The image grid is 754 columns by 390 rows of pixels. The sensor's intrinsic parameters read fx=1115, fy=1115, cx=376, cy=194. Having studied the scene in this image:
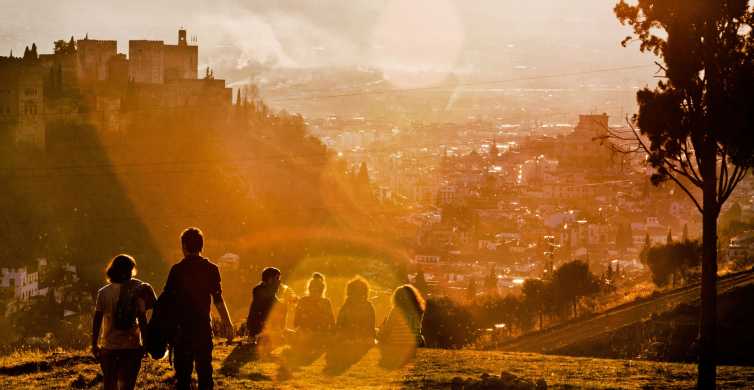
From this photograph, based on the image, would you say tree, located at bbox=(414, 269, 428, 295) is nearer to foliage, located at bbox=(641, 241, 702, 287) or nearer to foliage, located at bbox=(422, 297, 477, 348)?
foliage, located at bbox=(641, 241, 702, 287)

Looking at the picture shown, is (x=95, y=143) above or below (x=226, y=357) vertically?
above

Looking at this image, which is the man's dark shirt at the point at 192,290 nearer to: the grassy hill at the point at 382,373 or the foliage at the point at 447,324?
the grassy hill at the point at 382,373

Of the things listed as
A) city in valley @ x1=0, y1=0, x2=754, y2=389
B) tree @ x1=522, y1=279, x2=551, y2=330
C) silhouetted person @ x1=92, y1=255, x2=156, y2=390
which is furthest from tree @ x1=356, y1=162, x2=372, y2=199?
silhouetted person @ x1=92, y1=255, x2=156, y2=390

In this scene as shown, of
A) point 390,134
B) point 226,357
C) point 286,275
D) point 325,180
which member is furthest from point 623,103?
point 226,357

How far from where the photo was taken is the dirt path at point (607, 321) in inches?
846

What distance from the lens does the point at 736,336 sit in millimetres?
17562

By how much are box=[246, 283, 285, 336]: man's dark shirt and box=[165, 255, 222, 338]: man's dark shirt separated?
13.5ft

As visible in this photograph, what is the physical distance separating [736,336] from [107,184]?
35281mm

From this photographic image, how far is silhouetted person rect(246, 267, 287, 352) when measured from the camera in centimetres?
1415

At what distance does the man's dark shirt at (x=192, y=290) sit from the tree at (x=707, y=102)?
5461mm

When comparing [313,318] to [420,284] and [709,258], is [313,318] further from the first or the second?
[420,284]

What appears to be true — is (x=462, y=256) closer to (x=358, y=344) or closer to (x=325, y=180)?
(x=325, y=180)

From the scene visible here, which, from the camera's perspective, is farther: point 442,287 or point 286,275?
point 442,287

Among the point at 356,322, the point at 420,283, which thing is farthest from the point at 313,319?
the point at 420,283
